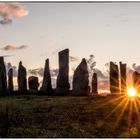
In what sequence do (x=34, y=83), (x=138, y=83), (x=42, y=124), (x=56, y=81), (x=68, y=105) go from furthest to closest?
(x=34, y=83) → (x=56, y=81) → (x=138, y=83) → (x=68, y=105) → (x=42, y=124)

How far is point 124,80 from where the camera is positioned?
49.9m

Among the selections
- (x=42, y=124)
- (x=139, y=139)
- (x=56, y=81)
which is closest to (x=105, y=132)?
(x=139, y=139)

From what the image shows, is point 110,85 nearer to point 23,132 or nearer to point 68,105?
point 68,105

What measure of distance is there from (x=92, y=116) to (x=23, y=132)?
19.8 ft

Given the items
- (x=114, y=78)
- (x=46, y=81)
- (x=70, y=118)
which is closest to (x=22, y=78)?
(x=46, y=81)

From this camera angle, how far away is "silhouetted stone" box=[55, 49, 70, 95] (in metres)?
50.5

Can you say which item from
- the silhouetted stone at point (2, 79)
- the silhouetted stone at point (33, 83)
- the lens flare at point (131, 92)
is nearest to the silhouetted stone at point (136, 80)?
the lens flare at point (131, 92)

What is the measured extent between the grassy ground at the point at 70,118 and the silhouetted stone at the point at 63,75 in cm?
1099

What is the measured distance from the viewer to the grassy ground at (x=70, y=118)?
2911 centimetres

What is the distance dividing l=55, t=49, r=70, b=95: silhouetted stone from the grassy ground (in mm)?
10994

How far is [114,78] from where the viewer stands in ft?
161

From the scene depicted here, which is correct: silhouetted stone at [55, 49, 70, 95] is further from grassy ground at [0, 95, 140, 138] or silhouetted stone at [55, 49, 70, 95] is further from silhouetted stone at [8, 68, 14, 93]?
grassy ground at [0, 95, 140, 138]

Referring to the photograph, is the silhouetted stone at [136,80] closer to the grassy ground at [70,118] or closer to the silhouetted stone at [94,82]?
the grassy ground at [70,118]

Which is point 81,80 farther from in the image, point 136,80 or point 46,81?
point 46,81
